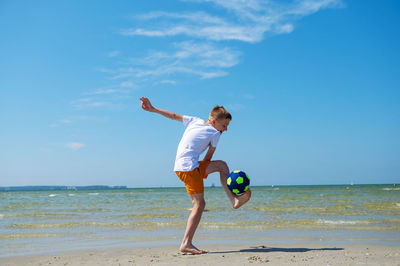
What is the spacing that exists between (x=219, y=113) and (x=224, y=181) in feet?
3.01

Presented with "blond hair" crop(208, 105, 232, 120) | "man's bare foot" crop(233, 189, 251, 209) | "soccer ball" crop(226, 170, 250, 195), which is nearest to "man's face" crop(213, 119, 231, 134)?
"blond hair" crop(208, 105, 232, 120)

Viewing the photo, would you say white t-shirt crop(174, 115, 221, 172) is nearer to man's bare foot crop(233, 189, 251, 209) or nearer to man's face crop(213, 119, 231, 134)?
man's face crop(213, 119, 231, 134)

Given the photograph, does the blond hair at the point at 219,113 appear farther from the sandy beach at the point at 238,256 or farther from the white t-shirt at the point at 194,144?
the sandy beach at the point at 238,256

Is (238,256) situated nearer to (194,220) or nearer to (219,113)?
(194,220)

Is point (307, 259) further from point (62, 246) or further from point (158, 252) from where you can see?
point (62, 246)

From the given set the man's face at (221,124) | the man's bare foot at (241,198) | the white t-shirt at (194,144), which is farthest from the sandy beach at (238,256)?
the man's face at (221,124)

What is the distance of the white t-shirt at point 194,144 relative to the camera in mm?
4836

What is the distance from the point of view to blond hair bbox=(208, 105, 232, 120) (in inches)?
196

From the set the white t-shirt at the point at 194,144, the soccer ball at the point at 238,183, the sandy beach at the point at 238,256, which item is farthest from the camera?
the soccer ball at the point at 238,183

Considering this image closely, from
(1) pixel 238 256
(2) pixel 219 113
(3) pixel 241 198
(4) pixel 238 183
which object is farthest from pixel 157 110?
(1) pixel 238 256

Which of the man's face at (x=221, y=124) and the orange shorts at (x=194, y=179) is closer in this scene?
the orange shorts at (x=194, y=179)

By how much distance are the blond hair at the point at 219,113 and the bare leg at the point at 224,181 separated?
62 centimetres

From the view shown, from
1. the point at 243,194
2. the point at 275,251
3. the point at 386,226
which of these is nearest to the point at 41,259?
the point at 243,194

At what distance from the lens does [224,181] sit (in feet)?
16.9
